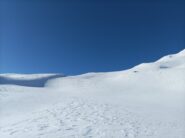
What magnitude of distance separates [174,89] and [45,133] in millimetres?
19677

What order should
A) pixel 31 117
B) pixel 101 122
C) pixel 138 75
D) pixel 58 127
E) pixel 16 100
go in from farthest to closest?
pixel 138 75, pixel 16 100, pixel 31 117, pixel 101 122, pixel 58 127

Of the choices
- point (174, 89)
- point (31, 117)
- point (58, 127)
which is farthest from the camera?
point (174, 89)

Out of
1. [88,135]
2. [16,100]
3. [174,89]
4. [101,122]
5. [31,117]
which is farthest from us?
[174,89]

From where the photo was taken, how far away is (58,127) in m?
9.39

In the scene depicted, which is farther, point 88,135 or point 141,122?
point 141,122

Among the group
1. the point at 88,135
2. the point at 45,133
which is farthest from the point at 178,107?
the point at 45,133

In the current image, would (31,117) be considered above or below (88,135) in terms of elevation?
above

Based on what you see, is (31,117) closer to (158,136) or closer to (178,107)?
(158,136)

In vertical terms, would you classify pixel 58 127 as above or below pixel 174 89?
below

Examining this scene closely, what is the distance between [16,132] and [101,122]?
3752mm

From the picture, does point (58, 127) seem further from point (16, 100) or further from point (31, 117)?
point (16, 100)

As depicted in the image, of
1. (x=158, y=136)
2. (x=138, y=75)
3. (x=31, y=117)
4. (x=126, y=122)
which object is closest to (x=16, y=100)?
(x=31, y=117)

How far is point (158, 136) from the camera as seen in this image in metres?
8.93

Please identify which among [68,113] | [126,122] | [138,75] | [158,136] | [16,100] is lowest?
[158,136]
